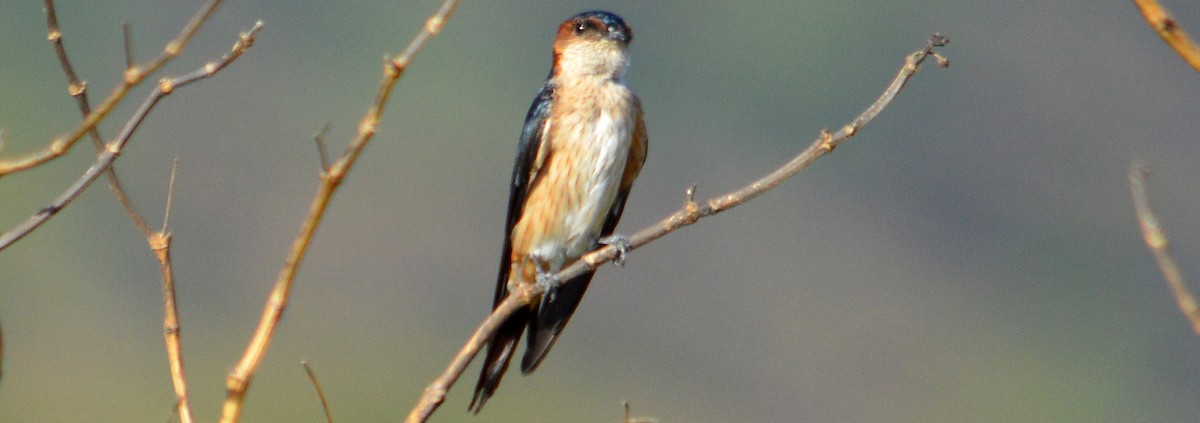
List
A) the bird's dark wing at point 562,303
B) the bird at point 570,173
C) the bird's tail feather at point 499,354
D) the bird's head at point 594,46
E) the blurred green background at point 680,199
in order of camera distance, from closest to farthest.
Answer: the bird's tail feather at point 499,354 → the bird's dark wing at point 562,303 → the bird at point 570,173 → the bird's head at point 594,46 → the blurred green background at point 680,199

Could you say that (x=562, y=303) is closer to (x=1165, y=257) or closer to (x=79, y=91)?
(x=79, y=91)

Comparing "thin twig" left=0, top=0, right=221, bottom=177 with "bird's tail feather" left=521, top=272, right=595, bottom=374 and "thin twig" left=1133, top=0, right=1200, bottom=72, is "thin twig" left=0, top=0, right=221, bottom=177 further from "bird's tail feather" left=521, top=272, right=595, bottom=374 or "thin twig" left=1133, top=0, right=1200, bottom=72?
"bird's tail feather" left=521, top=272, right=595, bottom=374

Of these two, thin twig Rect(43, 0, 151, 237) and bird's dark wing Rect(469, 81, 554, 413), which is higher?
bird's dark wing Rect(469, 81, 554, 413)

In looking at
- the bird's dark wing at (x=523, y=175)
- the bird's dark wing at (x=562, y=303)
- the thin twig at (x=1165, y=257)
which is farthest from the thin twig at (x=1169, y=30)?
the bird's dark wing at (x=523, y=175)

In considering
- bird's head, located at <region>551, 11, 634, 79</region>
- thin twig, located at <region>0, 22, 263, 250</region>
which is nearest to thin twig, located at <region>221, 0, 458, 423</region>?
thin twig, located at <region>0, 22, 263, 250</region>

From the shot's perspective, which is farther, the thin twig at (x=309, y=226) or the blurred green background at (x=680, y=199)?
the blurred green background at (x=680, y=199)

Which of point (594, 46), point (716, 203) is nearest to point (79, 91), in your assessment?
point (716, 203)

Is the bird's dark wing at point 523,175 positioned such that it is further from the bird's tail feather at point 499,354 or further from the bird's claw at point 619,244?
the bird's claw at point 619,244
